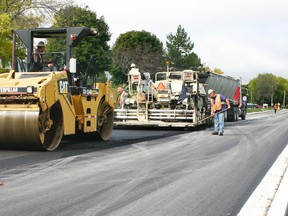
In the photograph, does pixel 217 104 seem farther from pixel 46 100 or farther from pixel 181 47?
pixel 181 47

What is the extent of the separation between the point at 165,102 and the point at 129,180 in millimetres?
12512

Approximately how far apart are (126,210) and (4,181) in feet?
7.23

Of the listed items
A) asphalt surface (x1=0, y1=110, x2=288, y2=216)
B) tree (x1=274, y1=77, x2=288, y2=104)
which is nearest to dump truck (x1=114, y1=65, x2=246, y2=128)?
asphalt surface (x1=0, y1=110, x2=288, y2=216)

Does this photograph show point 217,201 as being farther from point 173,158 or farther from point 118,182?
point 173,158

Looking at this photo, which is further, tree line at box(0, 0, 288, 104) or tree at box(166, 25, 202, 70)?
tree at box(166, 25, 202, 70)

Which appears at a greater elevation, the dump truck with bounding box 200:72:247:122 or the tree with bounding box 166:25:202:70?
the tree with bounding box 166:25:202:70

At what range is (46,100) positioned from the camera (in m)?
8.80

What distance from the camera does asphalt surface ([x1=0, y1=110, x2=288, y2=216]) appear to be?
193 inches

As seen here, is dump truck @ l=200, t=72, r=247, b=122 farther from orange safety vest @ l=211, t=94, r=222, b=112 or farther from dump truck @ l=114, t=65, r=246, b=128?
orange safety vest @ l=211, t=94, r=222, b=112

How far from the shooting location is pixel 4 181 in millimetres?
6137

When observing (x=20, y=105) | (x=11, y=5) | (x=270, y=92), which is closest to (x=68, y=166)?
(x=20, y=105)

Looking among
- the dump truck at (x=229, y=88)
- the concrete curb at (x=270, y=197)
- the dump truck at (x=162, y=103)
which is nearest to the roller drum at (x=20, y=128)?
the concrete curb at (x=270, y=197)

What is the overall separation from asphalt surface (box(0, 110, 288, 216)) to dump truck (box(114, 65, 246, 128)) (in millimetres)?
7840

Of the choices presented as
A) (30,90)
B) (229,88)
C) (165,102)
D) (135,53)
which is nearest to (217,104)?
(165,102)
